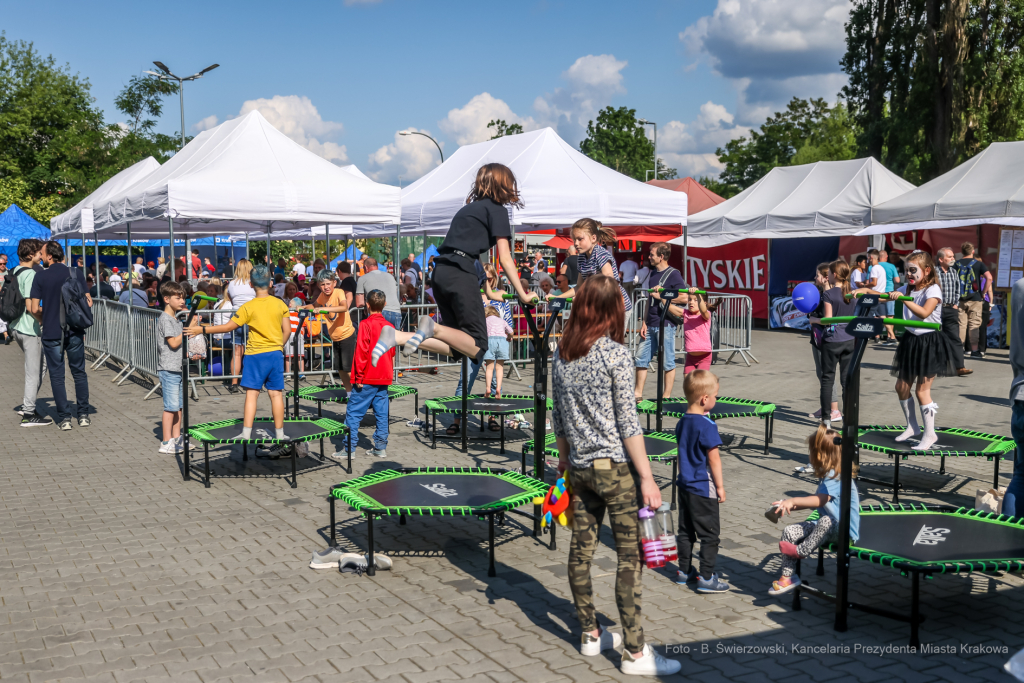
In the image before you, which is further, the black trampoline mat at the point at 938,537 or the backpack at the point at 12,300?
the backpack at the point at 12,300

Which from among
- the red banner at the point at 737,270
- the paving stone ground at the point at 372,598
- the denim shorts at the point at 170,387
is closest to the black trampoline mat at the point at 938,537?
the paving stone ground at the point at 372,598

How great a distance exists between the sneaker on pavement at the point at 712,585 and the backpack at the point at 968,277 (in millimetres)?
13940

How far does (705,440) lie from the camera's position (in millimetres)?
4559

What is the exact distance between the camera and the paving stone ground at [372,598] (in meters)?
3.83

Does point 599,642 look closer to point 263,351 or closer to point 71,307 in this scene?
point 263,351

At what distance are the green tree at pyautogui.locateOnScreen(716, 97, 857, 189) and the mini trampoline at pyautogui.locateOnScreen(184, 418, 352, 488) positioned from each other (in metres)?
55.6

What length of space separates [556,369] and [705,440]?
3.96 feet

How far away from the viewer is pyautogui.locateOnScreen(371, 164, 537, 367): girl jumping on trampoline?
538 cm

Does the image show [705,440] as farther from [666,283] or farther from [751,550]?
[666,283]

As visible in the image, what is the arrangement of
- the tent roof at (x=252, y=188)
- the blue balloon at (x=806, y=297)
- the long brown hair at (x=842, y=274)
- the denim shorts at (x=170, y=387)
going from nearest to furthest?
the blue balloon at (x=806, y=297) → the denim shorts at (x=170, y=387) → the long brown hair at (x=842, y=274) → the tent roof at (x=252, y=188)

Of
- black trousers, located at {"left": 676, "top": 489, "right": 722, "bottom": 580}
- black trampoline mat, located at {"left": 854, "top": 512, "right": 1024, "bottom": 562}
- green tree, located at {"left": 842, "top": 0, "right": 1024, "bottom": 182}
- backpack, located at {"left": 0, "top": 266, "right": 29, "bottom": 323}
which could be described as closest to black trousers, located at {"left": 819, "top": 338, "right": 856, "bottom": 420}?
black trampoline mat, located at {"left": 854, "top": 512, "right": 1024, "bottom": 562}

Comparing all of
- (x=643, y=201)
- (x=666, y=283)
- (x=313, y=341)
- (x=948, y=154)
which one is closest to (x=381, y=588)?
(x=666, y=283)

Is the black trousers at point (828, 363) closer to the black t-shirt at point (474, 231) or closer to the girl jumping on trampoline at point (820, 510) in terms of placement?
the girl jumping on trampoline at point (820, 510)

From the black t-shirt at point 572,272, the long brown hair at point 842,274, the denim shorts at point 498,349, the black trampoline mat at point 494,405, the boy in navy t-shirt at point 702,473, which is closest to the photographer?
the boy in navy t-shirt at point 702,473
